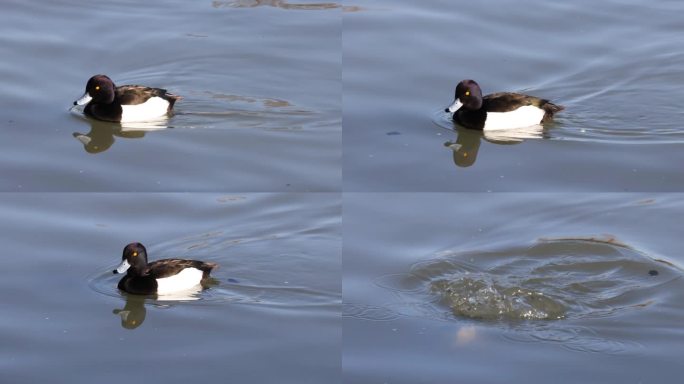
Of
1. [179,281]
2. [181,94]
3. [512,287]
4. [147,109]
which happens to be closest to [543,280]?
[512,287]

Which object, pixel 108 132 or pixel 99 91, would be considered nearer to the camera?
pixel 99 91

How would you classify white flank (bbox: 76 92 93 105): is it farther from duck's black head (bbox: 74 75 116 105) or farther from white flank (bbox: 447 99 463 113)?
white flank (bbox: 447 99 463 113)

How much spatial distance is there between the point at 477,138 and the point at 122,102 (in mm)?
3536

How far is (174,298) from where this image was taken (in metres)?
10.4

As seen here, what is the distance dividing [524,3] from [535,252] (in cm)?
532

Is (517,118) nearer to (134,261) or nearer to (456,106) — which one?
(456,106)

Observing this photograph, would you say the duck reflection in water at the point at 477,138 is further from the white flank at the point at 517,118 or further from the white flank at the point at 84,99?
the white flank at the point at 84,99

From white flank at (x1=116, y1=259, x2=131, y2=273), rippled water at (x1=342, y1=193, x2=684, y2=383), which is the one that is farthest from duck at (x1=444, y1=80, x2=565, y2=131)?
white flank at (x1=116, y1=259, x2=131, y2=273)

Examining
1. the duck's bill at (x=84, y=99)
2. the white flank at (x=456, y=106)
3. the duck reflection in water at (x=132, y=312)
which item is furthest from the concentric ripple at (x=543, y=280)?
the duck's bill at (x=84, y=99)

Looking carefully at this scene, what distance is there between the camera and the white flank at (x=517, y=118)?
38.4ft

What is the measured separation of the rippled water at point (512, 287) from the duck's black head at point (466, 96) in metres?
1.14

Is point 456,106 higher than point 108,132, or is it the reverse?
point 456,106

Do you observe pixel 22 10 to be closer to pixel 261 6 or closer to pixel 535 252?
pixel 261 6

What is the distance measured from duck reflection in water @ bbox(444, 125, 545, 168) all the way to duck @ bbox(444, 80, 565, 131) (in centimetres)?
5
